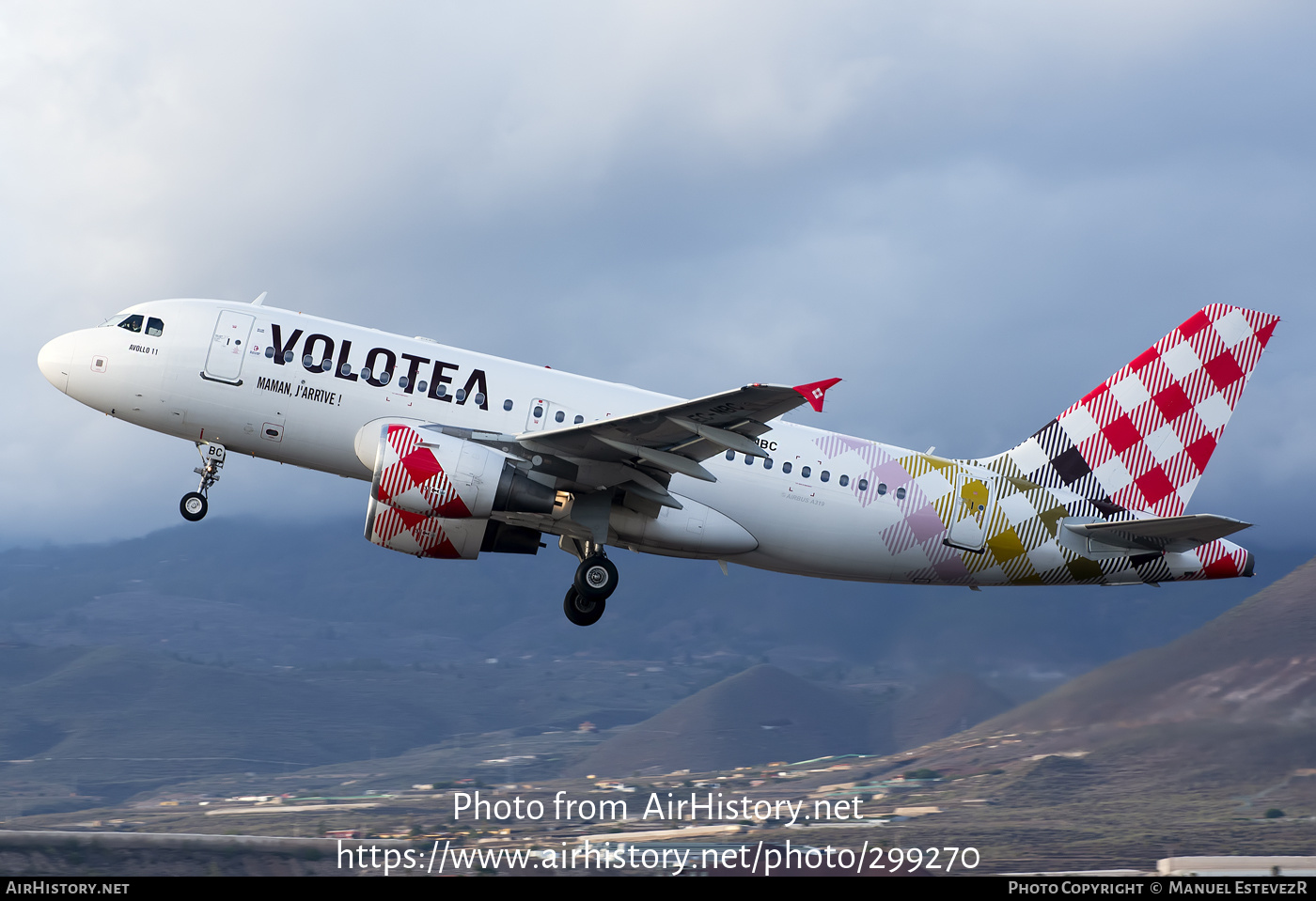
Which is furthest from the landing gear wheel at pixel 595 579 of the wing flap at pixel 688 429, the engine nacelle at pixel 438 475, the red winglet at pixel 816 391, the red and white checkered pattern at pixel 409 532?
the red winglet at pixel 816 391

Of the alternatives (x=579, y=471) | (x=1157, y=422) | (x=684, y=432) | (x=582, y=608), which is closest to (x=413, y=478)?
(x=579, y=471)

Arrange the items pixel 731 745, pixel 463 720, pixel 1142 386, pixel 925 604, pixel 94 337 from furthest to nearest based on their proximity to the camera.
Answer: pixel 463 720 < pixel 731 745 < pixel 925 604 < pixel 1142 386 < pixel 94 337

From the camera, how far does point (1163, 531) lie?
28.7 metres

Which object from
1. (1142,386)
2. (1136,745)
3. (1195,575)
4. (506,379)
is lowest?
(1136,745)

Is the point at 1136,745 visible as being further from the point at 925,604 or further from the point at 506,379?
the point at 506,379

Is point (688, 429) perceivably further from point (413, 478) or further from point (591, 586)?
point (413, 478)

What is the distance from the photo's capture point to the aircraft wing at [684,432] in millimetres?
23859

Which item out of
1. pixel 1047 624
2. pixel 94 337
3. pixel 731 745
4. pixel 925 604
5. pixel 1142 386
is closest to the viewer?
pixel 94 337

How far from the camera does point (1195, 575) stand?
97.9ft

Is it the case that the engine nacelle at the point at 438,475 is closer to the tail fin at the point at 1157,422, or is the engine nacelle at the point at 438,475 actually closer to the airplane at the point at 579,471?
the airplane at the point at 579,471

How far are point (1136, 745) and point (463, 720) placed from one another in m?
121

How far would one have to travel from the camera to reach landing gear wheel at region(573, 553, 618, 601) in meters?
29.0

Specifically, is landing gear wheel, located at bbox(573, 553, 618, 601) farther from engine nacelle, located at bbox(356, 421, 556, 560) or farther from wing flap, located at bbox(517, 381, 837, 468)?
wing flap, located at bbox(517, 381, 837, 468)

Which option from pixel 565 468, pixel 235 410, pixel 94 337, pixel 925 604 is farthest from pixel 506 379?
pixel 925 604
